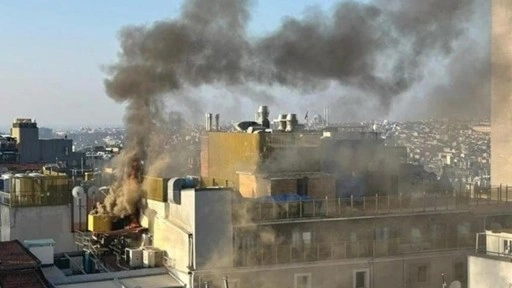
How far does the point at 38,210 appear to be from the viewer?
23219 millimetres

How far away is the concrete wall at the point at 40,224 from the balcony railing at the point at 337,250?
6.69 meters

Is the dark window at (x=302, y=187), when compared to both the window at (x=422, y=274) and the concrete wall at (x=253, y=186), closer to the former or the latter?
the concrete wall at (x=253, y=186)

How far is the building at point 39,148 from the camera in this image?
56862 mm

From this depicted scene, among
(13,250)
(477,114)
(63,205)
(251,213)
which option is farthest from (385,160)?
(13,250)

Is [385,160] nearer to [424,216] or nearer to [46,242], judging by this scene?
[424,216]

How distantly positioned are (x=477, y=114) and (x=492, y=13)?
498cm

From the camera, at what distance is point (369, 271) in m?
20.8

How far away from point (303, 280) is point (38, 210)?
326 inches

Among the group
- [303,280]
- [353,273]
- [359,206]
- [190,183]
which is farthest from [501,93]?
[190,183]

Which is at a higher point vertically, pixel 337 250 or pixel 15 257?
pixel 15 257

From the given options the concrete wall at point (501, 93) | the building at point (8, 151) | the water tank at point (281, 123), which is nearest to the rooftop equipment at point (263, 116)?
the water tank at point (281, 123)

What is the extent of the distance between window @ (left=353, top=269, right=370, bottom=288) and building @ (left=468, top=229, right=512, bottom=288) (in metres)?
3.59

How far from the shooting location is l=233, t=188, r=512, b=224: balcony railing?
19859 millimetres

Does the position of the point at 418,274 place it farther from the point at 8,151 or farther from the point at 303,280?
the point at 8,151
